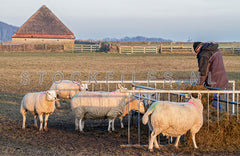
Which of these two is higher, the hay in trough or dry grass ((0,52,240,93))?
dry grass ((0,52,240,93))

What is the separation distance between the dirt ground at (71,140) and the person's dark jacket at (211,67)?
2.29 m

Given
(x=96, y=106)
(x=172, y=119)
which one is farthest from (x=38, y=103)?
(x=172, y=119)

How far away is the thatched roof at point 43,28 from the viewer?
199 ft

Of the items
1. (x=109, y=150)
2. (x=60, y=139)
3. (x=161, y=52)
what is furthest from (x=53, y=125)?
(x=161, y=52)

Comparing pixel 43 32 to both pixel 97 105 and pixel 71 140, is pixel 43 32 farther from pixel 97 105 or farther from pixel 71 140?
pixel 71 140

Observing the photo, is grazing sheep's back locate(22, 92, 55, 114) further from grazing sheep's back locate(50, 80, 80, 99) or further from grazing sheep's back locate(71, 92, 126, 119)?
grazing sheep's back locate(50, 80, 80, 99)

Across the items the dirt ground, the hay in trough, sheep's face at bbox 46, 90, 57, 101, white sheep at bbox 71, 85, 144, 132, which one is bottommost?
the dirt ground

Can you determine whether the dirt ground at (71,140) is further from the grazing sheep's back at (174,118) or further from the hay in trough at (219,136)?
the grazing sheep's back at (174,118)

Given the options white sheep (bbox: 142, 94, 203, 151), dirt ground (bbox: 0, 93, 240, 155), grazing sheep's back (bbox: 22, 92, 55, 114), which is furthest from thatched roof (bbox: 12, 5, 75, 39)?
white sheep (bbox: 142, 94, 203, 151)

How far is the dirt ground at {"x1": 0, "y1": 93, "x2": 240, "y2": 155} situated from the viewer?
7133 millimetres

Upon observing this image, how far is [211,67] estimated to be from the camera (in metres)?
9.81

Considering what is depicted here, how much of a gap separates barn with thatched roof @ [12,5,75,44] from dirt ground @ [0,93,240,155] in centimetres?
5042

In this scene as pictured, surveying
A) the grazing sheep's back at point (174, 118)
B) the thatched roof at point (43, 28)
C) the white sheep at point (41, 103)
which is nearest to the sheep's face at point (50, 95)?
the white sheep at point (41, 103)

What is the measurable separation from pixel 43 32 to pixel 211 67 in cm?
5386
